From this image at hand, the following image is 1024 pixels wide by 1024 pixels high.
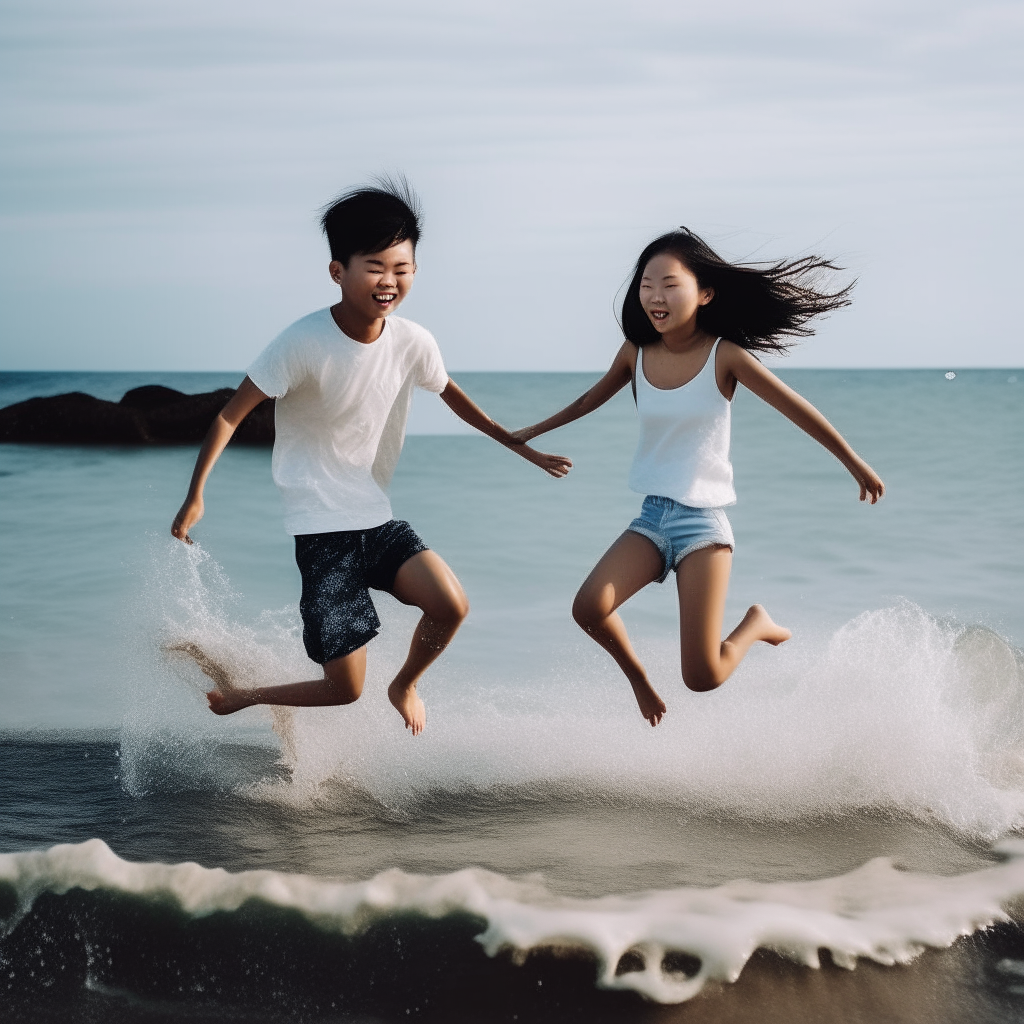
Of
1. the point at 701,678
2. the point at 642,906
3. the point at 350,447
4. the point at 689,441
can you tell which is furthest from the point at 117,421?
the point at 642,906

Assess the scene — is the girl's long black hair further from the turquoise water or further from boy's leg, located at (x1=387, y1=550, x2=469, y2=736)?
the turquoise water

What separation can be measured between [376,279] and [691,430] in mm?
1134

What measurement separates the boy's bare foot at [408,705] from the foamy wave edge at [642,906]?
624mm

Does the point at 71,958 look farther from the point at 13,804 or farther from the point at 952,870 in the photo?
the point at 952,870

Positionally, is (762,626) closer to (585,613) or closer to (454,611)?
(585,613)

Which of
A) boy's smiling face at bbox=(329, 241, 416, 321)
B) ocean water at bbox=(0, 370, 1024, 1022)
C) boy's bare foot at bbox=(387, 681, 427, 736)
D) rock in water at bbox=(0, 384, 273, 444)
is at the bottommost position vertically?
rock in water at bbox=(0, 384, 273, 444)

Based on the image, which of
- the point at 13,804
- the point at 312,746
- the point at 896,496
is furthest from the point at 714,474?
the point at 896,496

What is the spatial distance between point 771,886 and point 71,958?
77.0 inches

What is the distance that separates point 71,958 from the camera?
3346 millimetres

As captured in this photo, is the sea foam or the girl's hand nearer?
the girl's hand

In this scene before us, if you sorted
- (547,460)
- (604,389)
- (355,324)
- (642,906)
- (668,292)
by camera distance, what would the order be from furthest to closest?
(547,460) < (604,389) < (355,324) < (668,292) < (642,906)

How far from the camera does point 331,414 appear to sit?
420 centimetres

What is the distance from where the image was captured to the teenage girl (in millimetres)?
4102

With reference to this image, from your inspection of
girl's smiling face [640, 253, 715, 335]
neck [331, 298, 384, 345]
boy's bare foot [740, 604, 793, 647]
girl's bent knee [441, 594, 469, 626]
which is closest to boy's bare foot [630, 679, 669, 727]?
boy's bare foot [740, 604, 793, 647]
